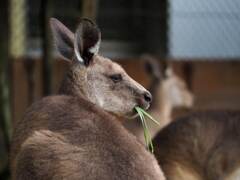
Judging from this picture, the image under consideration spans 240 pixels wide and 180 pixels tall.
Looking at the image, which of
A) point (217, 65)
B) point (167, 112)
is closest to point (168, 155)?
point (167, 112)

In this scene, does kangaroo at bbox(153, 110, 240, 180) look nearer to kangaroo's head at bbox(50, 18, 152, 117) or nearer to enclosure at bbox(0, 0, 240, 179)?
kangaroo's head at bbox(50, 18, 152, 117)

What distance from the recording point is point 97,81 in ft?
16.9

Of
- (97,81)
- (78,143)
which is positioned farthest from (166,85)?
(78,143)

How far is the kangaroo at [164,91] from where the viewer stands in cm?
955

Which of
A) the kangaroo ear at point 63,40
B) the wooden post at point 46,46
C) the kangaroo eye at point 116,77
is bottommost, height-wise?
the wooden post at point 46,46

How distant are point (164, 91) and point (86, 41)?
500 cm

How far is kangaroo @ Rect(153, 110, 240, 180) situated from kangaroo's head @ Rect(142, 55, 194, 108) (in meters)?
2.38

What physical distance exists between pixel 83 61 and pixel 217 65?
17.9ft

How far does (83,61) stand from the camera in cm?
511

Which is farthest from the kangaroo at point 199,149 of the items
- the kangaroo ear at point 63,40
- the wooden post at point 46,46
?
the kangaroo ear at point 63,40

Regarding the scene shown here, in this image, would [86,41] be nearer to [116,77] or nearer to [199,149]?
[116,77]

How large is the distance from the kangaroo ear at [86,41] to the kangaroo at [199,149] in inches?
84.6

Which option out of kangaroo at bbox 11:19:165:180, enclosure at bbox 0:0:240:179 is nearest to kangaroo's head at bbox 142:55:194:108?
enclosure at bbox 0:0:240:179

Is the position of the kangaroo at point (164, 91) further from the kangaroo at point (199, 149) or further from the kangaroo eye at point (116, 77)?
the kangaroo eye at point (116, 77)
